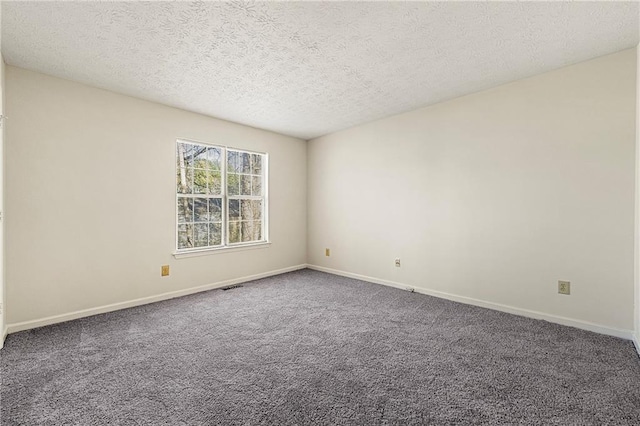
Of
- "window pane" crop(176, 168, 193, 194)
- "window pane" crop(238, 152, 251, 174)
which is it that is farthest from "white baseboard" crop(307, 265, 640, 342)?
"window pane" crop(176, 168, 193, 194)

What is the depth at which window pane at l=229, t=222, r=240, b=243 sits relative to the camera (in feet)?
14.1

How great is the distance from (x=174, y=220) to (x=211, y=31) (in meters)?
2.35

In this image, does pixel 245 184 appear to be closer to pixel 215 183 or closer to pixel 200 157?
pixel 215 183

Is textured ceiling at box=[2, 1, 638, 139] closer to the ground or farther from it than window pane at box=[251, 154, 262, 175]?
farther from it

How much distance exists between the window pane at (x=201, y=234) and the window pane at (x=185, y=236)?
0.05 meters

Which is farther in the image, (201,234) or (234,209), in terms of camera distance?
(234,209)

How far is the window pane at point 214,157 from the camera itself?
13.4 feet

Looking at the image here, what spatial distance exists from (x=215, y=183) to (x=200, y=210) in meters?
0.45

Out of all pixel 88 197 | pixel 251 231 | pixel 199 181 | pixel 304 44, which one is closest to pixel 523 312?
pixel 304 44

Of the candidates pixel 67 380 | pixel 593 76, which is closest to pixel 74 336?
pixel 67 380

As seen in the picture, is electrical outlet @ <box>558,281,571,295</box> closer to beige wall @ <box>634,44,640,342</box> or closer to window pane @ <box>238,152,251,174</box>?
beige wall @ <box>634,44,640,342</box>

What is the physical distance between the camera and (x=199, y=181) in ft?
13.0

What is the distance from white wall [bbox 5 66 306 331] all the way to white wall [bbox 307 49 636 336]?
255cm

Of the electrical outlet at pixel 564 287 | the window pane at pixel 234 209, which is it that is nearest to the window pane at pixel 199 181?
the window pane at pixel 234 209
